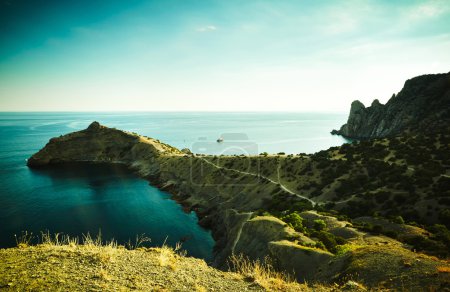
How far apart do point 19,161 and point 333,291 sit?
146392mm

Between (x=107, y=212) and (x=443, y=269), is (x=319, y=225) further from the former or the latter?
(x=107, y=212)

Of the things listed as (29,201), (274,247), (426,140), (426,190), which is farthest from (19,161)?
(426,140)

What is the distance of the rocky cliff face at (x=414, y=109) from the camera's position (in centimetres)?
11944

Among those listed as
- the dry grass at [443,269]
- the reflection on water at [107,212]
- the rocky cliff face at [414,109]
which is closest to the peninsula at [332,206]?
the dry grass at [443,269]

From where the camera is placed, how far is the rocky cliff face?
119438mm

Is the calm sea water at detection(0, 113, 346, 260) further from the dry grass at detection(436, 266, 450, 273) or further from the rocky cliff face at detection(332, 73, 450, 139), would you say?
the rocky cliff face at detection(332, 73, 450, 139)

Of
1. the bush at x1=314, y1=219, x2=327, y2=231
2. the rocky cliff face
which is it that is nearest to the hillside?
the bush at x1=314, y1=219, x2=327, y2=231

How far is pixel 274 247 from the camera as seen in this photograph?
24.4 m

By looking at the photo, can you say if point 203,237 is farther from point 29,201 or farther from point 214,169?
point 29,201

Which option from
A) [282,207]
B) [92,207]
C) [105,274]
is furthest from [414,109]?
[105,274]

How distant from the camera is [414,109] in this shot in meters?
142

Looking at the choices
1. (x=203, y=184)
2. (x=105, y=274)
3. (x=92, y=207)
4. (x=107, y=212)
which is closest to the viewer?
(x=105, y=274)

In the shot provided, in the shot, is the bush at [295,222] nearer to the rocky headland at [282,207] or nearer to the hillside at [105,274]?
the rocky headland at [282,207]

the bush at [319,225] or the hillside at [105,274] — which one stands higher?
the hillside at [105,274]
